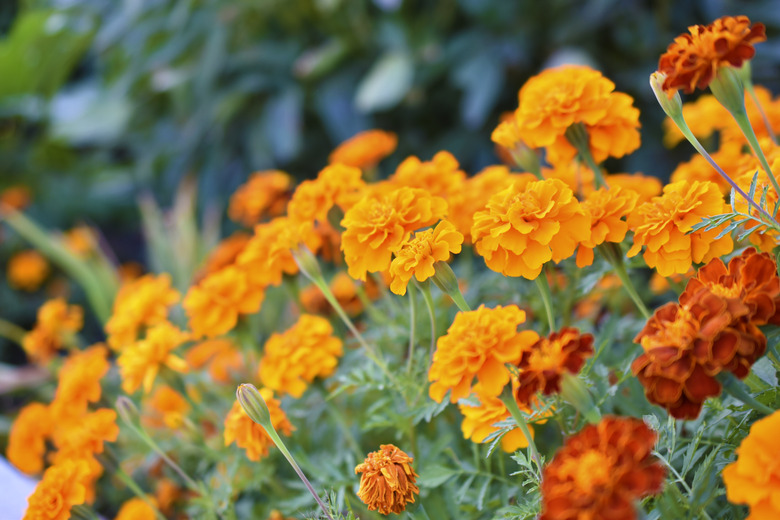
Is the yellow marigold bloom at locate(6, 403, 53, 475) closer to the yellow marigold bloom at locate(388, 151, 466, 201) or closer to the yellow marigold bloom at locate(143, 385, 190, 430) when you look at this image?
the yellow marigold bloom at locate(143, 385, 190, 430)

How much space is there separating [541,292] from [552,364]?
15 cm

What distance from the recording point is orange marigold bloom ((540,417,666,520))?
35 cm

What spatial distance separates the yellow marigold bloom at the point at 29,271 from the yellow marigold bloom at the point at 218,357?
1.27 metres

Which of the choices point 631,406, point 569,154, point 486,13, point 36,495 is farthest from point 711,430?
point 486,13

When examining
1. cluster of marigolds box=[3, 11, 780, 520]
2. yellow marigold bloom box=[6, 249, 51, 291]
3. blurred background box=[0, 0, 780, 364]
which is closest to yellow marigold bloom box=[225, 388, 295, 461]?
cluster of marigolds box=[3, 11, 780, 520]

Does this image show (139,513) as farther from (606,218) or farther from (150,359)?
(606,218)

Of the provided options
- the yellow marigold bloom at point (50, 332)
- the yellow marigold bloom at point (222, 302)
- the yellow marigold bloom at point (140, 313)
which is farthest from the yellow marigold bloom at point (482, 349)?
the yellow marigold bloom at point (50, 332)

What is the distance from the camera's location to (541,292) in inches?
22.6

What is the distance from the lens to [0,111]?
7.97 ft

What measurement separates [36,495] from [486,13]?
5.17 feet

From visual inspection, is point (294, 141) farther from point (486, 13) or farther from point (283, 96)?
point (486, 13)

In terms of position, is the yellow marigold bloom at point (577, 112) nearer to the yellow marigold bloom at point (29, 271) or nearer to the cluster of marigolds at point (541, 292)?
the cluster of marigolds at point (541, 292)

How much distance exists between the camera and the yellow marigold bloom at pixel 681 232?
1.71 feet

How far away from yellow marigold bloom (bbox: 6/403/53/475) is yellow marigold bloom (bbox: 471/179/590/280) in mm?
645
